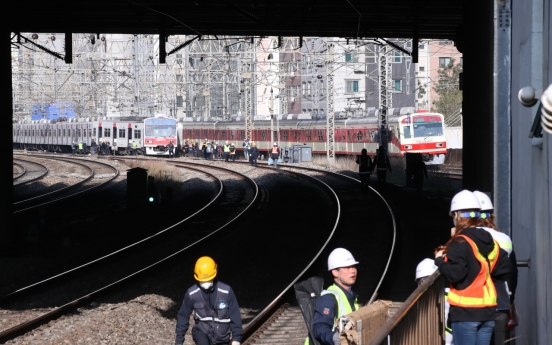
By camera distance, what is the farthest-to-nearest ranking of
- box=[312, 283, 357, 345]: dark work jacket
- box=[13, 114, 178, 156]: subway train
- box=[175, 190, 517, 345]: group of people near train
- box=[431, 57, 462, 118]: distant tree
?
box=[431, 57, 462, 118]: distant tree
box=[13, 114, 178, 156]: subway train
box=[175, 190, 517, 345]: group of people near train
box=[312, 283, 357, 345]: dark work jacket

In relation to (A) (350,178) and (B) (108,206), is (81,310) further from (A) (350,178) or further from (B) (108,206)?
(A) (350,178)

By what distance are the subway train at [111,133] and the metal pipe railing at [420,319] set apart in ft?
185

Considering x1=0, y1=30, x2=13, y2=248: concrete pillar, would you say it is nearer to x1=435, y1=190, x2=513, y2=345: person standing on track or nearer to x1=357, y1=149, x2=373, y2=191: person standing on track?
x1=357, y1=149, x2=373, y2=191: person standing on track

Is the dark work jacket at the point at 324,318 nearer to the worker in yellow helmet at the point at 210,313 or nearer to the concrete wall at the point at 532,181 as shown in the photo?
the concrete wall at the point at 532,181

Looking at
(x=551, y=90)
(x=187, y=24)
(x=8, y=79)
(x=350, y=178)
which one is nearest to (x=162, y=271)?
(x=8, y=79)

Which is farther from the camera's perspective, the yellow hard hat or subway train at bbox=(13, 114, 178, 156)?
Result: subway train at bbox=(13, 114, 178, 156)

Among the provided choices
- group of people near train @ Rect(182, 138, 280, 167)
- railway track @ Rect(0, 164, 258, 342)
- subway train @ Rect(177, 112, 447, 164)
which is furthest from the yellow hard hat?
group of people near train @ Rect(182, 138, 280, 167)

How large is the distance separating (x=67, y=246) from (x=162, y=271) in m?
4.68

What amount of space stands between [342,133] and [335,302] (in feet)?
159

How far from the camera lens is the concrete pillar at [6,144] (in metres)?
20.3

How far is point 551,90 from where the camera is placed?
5148 millimetres

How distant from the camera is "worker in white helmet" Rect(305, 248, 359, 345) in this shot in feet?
18.8

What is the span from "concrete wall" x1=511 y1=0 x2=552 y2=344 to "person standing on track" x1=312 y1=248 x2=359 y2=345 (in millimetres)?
1535

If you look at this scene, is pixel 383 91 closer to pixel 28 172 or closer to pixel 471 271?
pixel 28 172
